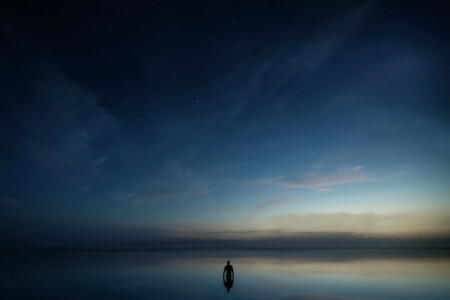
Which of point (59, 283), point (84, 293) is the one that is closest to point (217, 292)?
point (84, 293)

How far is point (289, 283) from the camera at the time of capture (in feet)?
88.4

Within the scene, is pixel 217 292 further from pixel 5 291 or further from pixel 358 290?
pixel 5 291

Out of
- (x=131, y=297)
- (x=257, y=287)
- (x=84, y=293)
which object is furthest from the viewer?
(x=257, y=287)

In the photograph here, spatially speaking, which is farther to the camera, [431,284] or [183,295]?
[431,284]

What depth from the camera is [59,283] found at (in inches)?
1054

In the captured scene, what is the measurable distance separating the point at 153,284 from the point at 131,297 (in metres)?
6.49

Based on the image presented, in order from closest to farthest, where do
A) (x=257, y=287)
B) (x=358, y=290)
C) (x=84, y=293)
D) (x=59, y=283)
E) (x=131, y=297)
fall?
(x=131, y=297), (x=84, y=293), (x=358, y=290), (x=257, y=287), (x=59, y=283)

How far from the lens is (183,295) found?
2150cm

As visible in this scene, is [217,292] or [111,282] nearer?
[217,292]

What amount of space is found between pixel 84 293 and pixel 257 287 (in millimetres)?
14049

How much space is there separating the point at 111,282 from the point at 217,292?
11.3m

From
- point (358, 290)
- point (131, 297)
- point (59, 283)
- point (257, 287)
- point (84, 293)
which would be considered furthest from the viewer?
point (59, 283)

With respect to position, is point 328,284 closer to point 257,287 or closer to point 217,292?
point 257,287

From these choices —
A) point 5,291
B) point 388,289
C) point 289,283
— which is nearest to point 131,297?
point 5,291
